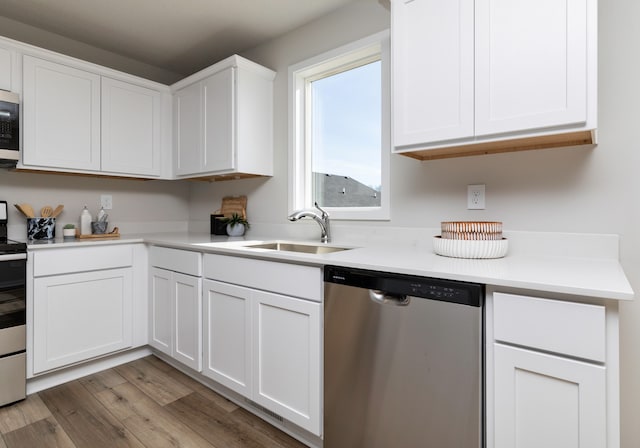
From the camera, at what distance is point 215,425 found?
1742mm

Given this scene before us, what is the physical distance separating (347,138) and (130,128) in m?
1.68

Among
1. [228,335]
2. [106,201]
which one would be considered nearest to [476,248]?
[228,335]

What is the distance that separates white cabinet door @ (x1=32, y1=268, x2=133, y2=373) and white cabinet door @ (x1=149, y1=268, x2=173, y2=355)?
0.47 ft

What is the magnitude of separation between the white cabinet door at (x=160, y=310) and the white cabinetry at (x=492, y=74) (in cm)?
175

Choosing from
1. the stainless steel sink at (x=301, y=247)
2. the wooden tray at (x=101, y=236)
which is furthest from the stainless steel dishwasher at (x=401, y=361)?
the wooden tray at (x=101, y=236)

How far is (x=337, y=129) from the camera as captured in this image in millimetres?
2393

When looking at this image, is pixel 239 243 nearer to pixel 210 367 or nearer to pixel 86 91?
pixel 210 367

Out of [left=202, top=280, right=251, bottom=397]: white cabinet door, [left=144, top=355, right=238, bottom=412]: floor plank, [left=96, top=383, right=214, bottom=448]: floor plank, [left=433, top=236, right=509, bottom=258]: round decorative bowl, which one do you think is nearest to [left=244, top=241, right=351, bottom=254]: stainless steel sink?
[left=202, top=280, right=251, bottom=397]: white cabinet door

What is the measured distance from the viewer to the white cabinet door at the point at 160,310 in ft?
7.59

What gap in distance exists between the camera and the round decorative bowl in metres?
1.43

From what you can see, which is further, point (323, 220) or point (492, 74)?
point (323, 220)

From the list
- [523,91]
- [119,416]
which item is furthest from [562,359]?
[119,416]

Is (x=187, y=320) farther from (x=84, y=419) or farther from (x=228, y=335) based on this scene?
(x=84, y=419)

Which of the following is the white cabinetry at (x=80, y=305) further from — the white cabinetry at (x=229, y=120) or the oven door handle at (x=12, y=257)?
the white cabinetry at (x=229, y=120)
